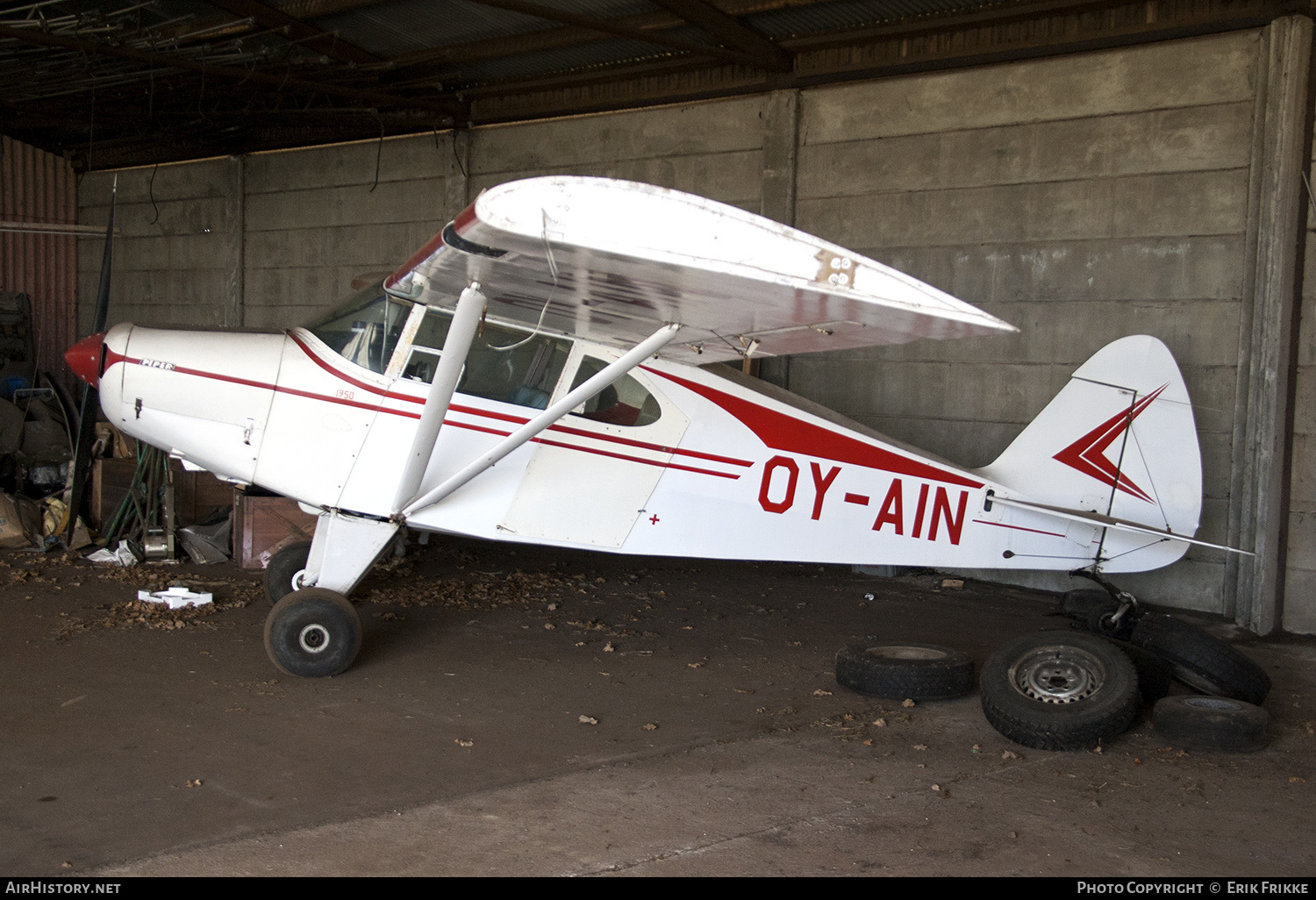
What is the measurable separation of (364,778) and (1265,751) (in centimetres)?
405

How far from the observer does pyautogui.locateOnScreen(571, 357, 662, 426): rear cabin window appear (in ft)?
19.1

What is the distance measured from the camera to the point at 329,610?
5.16m

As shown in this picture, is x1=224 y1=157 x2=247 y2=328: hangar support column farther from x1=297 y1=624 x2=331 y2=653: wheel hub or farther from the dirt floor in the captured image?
x1=297 y1=624 x2=331 y2=653: wheel hub

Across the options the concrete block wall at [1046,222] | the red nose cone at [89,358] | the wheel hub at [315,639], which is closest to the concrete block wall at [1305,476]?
the concrete block wall at [1046,222]

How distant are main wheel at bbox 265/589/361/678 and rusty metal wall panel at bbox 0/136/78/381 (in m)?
11.9

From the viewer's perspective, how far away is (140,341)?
5.82 metres

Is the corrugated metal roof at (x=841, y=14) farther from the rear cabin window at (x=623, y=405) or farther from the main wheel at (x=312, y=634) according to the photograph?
the main wheel at (x=312, y=634)

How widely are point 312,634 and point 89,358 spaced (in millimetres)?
2441

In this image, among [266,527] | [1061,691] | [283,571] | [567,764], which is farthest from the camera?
[266,527]

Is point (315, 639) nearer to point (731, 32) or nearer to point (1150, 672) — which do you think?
point (1150, 672)

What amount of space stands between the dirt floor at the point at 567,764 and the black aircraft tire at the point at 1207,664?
0.27m

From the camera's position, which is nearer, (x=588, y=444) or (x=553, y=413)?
(x=553, y=413)

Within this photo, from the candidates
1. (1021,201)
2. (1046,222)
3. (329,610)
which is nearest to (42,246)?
(329,610)

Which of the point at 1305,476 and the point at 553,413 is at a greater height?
the point at 553,413
